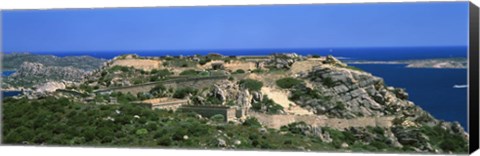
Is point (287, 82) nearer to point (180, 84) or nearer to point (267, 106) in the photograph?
point (267, 106)

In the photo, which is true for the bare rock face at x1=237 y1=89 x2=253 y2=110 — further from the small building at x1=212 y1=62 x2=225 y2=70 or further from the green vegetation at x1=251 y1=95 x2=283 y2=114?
the small building at x1=212 y1=62 x2=225 y2=70

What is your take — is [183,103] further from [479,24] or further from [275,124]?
[479,24]

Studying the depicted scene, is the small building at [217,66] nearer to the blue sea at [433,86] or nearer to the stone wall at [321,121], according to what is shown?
the stone wall at [321,121]

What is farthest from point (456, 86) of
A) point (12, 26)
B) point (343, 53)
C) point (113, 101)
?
point (12, 26)

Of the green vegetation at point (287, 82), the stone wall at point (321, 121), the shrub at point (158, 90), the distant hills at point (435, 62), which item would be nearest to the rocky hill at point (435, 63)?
the distant hills at point (435, 62)

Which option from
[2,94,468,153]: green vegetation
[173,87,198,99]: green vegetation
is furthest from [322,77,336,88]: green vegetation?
[173,87,198,99]: green vegetation

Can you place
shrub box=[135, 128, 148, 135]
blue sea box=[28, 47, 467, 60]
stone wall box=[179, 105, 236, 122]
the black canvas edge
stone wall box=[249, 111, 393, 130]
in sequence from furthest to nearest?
shrub box=[135, 128, 148, 135] → stone wall box=[179, 105, 236, 122] → stone wall box=[249, 111, 393, 130] → blue sea box=[28, 47, 467, 60] → the black canvas edge

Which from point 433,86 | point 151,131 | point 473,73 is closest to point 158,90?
point 151,131
